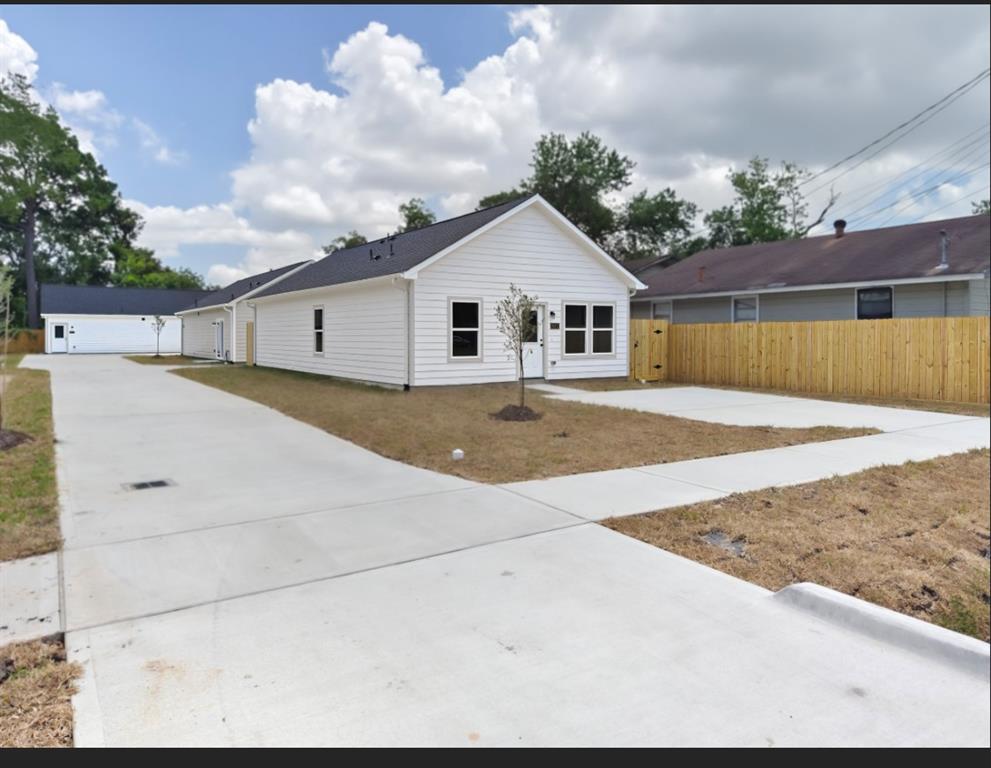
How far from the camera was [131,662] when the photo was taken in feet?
9.17

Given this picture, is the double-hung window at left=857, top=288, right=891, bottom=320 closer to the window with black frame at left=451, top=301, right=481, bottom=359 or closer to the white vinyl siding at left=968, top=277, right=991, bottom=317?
the white vinyl siding at left=968, top=277, right=991, bottom=317

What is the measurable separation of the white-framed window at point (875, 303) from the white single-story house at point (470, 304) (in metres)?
6.05

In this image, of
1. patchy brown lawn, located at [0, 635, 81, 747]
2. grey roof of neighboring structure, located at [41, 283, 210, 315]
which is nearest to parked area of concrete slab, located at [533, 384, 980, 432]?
patchy brown lawn, located at [0, 635, 81, 747]

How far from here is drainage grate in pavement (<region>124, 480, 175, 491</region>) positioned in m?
5.89

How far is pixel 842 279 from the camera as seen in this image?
17375 mm

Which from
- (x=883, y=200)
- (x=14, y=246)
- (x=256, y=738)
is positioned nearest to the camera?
(x=256, y=738)

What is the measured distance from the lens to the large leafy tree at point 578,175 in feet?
127

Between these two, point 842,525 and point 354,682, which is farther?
point 842,525

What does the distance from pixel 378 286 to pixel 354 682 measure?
1323 cm

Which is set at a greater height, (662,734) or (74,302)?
(74,302)

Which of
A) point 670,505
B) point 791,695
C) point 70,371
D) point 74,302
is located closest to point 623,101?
point 791,695

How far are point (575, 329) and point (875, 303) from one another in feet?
26.2

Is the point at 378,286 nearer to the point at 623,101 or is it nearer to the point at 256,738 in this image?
the point at 623,101

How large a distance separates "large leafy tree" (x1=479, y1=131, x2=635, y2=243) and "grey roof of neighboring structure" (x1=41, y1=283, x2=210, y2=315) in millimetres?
23014
